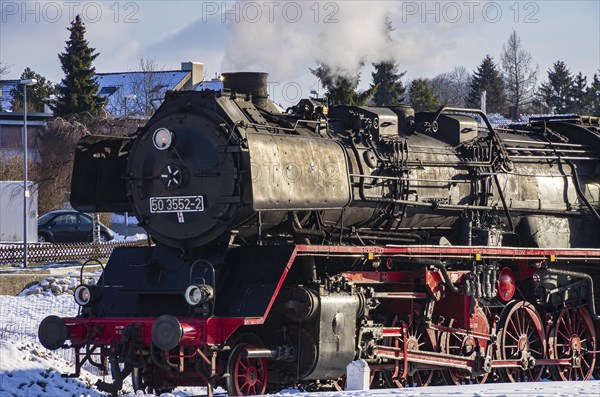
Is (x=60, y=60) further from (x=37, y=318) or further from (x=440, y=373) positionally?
(x=440, y=373)

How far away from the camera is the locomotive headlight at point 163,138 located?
479 inches

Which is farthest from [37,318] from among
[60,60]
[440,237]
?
[60,60]

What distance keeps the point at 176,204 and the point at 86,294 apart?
1.68m

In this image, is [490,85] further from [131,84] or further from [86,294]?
[86,294]

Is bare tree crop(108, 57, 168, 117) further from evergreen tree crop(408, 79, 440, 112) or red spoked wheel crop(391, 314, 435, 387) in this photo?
red spoked wheel crop(391, 314, 435, 387)

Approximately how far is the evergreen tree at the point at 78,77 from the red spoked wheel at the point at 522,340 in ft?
135

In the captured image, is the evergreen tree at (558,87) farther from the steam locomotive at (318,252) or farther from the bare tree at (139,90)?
the steam locomotive at (318,252)

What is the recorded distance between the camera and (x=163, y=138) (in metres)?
12.2

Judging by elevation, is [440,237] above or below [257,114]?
below

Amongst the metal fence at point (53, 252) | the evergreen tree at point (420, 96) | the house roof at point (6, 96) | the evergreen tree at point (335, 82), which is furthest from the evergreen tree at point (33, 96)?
the evergreen tree at point (335, 82)

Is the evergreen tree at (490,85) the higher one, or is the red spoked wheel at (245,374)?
the evergreen tree at (490,85)

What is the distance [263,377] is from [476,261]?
13.1 feet

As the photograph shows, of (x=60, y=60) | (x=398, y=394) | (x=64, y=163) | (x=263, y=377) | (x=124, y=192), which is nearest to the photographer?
(x=398, y=394)

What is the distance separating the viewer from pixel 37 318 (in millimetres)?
23500
